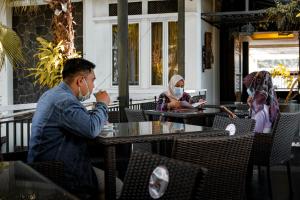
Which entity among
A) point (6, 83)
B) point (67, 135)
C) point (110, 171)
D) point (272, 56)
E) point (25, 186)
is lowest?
point (110, 171)

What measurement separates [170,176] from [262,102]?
3445mm

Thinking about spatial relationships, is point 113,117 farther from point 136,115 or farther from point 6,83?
point 6,83

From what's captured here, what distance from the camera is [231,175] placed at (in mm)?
2771

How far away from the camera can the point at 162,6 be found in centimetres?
1220

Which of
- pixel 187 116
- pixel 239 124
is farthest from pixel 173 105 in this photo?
pixel 239 124

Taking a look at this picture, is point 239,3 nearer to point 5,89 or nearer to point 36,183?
point 5,89

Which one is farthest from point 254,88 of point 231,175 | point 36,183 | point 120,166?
point 36,183

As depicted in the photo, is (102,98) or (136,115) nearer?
(102,98)

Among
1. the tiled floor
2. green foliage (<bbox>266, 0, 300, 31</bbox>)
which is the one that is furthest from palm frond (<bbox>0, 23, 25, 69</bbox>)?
green foliage (<bbox>266, 0, 300, 31</bbox>)

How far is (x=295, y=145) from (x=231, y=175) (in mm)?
5466

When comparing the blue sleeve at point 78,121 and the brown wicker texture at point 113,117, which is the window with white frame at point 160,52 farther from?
the blue sleeve at point 78,121

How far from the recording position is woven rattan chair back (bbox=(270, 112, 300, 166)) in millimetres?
4449

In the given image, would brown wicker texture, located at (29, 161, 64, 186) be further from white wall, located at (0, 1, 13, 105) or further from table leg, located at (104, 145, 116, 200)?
white wall, located at (0, 1, 13, 105)

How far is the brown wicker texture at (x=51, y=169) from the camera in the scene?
2.91 meters
